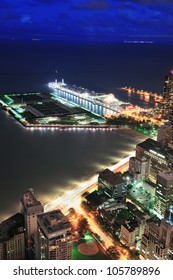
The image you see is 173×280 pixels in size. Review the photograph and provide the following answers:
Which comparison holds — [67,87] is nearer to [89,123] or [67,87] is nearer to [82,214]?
[89,123]

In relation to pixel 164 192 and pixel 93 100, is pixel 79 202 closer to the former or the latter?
pixel 164 192

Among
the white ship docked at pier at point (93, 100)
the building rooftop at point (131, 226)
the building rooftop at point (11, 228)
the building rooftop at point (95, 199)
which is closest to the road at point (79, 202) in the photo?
the building rooftop at point (95, 199)

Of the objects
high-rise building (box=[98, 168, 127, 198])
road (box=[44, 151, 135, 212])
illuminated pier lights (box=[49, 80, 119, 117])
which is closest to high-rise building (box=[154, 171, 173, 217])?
high-rise building (box=[98, 168, 127, 198])

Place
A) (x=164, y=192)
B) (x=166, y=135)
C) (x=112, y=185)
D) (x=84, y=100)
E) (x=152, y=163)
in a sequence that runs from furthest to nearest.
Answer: (x=84, y=100) → (x=166, y=135) → (x=152, y=163) → (x=112, y=185) → (x=164, y=192)

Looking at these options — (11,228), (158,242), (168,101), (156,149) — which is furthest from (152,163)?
(168,101)

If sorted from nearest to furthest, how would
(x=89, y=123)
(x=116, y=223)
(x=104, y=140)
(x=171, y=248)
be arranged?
(x=171, y=248) → (x=116, y=223) → (x=104, y=140) → (x=89, y=123)

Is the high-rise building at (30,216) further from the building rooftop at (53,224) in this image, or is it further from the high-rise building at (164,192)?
the high-rise building at (164,192)
